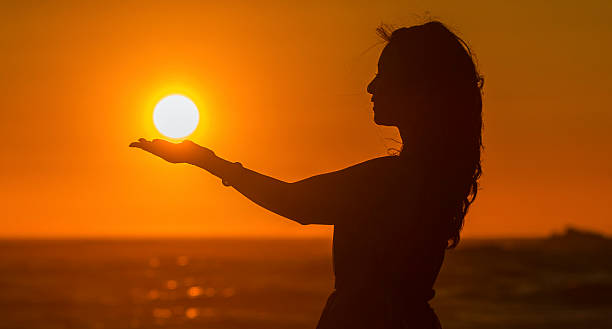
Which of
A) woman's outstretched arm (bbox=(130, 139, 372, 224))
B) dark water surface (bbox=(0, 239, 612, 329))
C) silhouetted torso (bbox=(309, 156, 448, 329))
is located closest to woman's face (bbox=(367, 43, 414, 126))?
silhouetted torso (bbox=(309, 156, 448, 329))

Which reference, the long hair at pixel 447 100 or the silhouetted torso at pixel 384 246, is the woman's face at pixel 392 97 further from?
the silhouetted torso at pixel 384 246

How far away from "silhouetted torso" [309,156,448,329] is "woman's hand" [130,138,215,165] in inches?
14.0

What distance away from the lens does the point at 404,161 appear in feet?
9.84

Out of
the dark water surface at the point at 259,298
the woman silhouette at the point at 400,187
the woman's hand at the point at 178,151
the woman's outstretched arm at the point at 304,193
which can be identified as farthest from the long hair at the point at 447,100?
the dark water surface at the point at 259,298

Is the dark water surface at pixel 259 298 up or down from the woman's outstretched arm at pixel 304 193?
up

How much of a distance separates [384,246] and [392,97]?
1.59 feet

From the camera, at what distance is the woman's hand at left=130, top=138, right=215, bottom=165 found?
291 centimetres

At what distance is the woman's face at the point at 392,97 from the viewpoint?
3.11 m

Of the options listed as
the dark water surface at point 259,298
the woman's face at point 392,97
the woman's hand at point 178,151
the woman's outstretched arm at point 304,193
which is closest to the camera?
the woman's outstretched arm at point 304,193

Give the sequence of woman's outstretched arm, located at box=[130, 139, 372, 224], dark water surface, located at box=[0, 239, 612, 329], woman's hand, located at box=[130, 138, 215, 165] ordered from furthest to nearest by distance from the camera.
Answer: dark water surface, located at box=[0, 239, 612, 329] → woman's hand, located at box=[130, 138, 215, 165] → woman's outstretched arm, located at box=[130, 139, 372, 224]

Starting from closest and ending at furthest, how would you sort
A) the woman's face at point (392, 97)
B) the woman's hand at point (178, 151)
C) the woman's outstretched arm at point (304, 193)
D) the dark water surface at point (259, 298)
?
the woman's outstretched arm at point (304, 193) < the woman's hand at point (178, 151) < the woman's face at point (392, 97) < the dark water surface at point (259, 298)

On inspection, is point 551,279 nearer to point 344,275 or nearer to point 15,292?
point 15,292

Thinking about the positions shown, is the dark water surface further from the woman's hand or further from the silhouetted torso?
the woman's hand

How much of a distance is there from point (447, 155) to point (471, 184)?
20 centimetres
